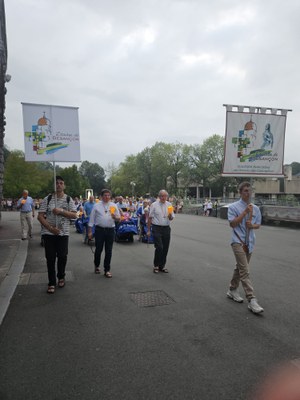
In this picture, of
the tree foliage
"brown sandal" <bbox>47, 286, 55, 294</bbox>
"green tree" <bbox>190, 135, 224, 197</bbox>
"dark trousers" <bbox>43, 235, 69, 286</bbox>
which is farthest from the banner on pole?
"green tree" <bbox>190, 135, 224, 197</bbox>

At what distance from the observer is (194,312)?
183 inches

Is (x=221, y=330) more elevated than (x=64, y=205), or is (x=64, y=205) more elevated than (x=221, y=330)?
(x=64, y=205)

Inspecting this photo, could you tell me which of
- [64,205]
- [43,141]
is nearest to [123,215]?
[43,141]

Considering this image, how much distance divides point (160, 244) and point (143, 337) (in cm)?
340

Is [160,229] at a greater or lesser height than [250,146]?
lesser

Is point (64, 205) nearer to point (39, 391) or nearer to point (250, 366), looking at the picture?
point (39, 391)

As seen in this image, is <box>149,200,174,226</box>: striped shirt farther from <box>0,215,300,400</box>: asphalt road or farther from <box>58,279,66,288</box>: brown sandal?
<box>58,279,66,288</box>: brown sandal

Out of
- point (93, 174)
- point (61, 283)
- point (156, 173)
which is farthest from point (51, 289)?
point (93, 174)

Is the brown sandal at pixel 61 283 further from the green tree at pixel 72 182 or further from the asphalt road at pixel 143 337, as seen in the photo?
the green tree at pixel 72 182

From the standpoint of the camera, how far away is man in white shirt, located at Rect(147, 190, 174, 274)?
7176 mm

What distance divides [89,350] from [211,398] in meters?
1.43

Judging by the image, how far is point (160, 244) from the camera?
714 centimetres

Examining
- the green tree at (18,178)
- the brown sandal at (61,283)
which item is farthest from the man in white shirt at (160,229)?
the green tree at (18,178)

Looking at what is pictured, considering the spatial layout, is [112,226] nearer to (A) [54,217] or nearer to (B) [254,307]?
(A) [54,217]
